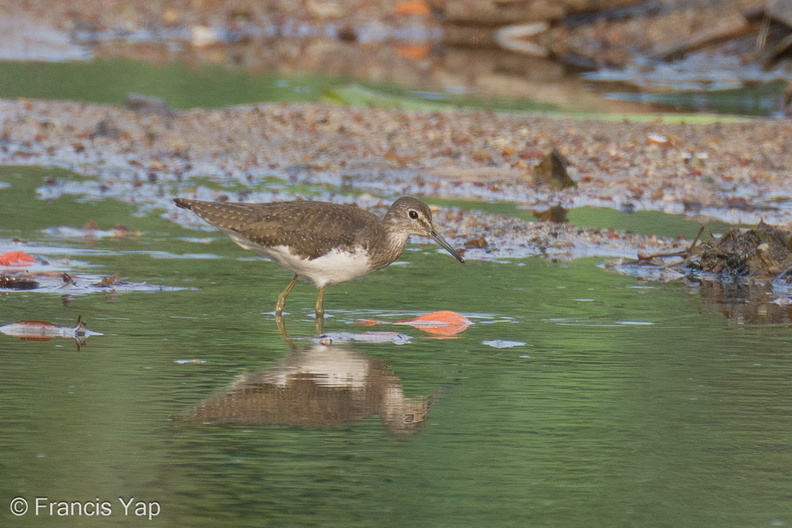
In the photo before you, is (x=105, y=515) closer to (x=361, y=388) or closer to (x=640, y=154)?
(x=361, y=388)

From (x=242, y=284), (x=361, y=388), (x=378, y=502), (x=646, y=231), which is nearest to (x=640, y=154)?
(x=646, y=231)

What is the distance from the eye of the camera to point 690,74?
23609mm

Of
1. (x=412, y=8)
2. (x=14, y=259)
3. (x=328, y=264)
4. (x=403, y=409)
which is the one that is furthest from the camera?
(x=412, y=8)

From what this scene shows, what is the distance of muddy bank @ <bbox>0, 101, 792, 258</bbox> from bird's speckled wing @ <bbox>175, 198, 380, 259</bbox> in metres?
2.15

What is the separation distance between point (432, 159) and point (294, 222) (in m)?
5.99

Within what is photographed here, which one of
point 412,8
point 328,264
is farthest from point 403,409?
point 412,8

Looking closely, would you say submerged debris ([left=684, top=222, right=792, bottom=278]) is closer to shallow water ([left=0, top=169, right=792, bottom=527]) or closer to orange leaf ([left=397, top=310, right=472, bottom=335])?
shallow water ([left=0, top=169, right=792, bottom=527])

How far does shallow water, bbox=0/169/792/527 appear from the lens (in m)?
4.92

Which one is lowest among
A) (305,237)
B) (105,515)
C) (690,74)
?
(105,515)

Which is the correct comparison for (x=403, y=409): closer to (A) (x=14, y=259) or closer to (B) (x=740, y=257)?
(A) (x=14, y=259)

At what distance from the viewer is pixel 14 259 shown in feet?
30.1

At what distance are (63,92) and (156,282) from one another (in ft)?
36.6

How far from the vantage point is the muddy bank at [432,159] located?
12.2 meters

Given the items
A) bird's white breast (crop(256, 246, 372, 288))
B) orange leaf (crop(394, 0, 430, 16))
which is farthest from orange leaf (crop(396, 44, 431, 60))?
bird's white breast (crop(256, 246, 372, 288))
